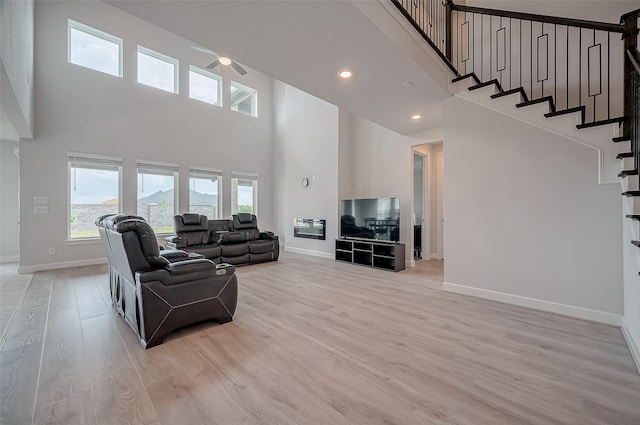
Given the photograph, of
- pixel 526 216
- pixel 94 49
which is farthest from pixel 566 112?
pixel 94 49

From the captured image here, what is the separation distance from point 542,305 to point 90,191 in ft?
27.0

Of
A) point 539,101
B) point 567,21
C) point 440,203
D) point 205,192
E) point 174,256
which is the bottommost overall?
point 174,256

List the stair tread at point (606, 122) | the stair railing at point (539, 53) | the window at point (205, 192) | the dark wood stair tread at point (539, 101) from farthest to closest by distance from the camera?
the window at point (205, 192)
the stair railing at point (539, 53)
the dark wood stair tread at point (539, 101)
the stair tread at point (606, 122)

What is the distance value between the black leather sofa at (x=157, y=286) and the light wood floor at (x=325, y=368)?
0.15 m

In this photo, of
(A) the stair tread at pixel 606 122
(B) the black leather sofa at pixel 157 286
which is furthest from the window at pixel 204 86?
(A) the stair tread at pixel 606 122

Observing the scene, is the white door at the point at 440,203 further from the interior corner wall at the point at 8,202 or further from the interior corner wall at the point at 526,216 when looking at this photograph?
the interior corner wall at the point at 8,202

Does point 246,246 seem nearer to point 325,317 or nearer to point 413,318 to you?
point 325,317

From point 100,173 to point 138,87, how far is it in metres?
2.20

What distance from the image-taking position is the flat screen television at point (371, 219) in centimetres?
534

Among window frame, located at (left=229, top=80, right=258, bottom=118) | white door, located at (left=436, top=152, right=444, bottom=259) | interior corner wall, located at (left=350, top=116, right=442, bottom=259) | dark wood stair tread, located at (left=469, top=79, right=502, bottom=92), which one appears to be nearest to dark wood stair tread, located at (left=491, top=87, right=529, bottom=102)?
dark wood stair tread, located at (left=469, top=79, right=502, bottom=92)

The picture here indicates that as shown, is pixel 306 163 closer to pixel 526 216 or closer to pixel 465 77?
pixel 465 77

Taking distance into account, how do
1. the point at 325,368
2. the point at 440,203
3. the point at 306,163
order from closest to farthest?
the point at 325,368
the point at 440,203
the point at 306,163

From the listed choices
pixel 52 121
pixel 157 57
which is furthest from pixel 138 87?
pixel 52 121

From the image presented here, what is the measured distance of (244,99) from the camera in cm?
845
